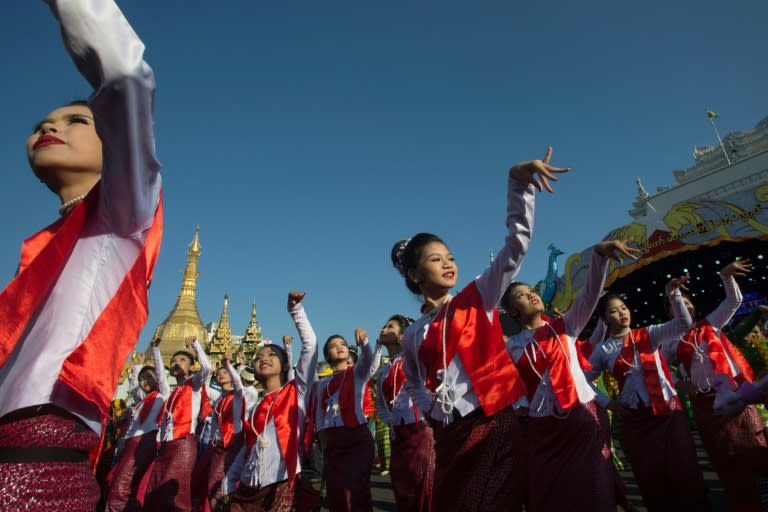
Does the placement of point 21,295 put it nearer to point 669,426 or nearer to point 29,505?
point 29,505

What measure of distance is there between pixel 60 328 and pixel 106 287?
158mm

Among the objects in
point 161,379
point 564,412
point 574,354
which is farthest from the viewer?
point 161,379

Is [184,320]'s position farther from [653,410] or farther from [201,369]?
[653,410]

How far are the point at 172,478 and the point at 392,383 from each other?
2.97 meters

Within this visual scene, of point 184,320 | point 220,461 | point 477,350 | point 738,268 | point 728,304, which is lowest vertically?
point 220,461

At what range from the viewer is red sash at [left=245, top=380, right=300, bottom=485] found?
391 cm

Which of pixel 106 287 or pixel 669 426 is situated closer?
pixel 106 287

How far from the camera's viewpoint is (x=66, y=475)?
47.4 inches

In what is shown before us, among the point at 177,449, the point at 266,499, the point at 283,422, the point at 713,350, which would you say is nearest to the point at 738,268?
the point at 713,350

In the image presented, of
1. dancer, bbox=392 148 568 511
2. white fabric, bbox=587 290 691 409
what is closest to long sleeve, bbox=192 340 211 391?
dancer, bbox=392 148 568 511

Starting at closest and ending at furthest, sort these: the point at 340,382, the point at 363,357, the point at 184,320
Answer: the point at 363,357 < the point at 340,382 < the point at 184,320

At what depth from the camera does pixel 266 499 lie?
3701 mm

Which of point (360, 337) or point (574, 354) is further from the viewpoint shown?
point (360, 337)

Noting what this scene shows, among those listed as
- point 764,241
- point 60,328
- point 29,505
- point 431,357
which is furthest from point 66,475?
point 764,241
